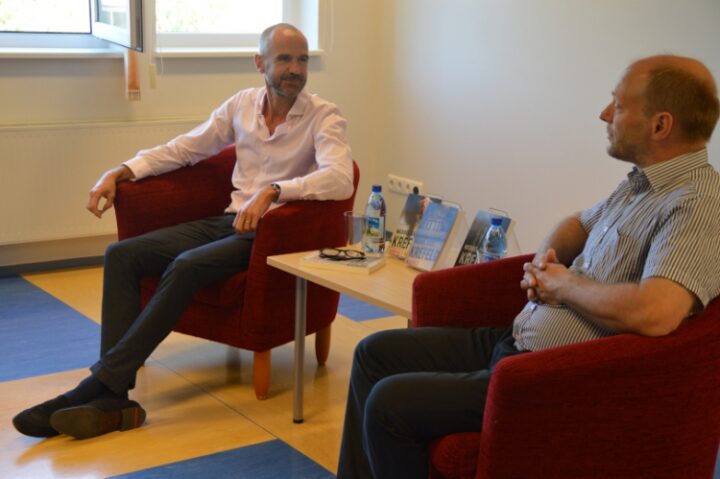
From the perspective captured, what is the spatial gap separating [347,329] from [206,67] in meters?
1.68

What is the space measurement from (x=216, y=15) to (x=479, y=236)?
2.93 metres

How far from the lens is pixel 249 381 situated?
3459 mm

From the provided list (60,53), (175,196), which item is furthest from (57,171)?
(175,196)

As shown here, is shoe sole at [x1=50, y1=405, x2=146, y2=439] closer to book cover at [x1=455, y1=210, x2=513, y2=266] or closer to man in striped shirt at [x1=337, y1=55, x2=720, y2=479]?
man in striped shirt at [x1=337, y1=55, x2=720, y2=479]

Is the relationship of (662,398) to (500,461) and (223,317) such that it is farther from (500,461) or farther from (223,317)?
(223,317)

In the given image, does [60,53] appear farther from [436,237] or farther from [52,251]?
[436,237]

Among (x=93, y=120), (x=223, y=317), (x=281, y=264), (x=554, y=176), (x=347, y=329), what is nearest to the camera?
(x=281, y=264)

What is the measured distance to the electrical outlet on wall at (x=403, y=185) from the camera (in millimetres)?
5289

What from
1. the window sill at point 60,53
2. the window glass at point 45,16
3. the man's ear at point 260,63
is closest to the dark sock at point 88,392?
the man's ear at point 260,63

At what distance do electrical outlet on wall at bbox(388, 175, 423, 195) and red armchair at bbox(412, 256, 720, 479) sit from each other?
3270mm

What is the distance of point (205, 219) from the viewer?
3.56 m

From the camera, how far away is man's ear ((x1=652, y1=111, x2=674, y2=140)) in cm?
210

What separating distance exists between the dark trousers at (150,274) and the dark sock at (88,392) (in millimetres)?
24

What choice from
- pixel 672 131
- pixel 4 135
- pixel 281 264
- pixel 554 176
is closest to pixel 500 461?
pixel 672 131
